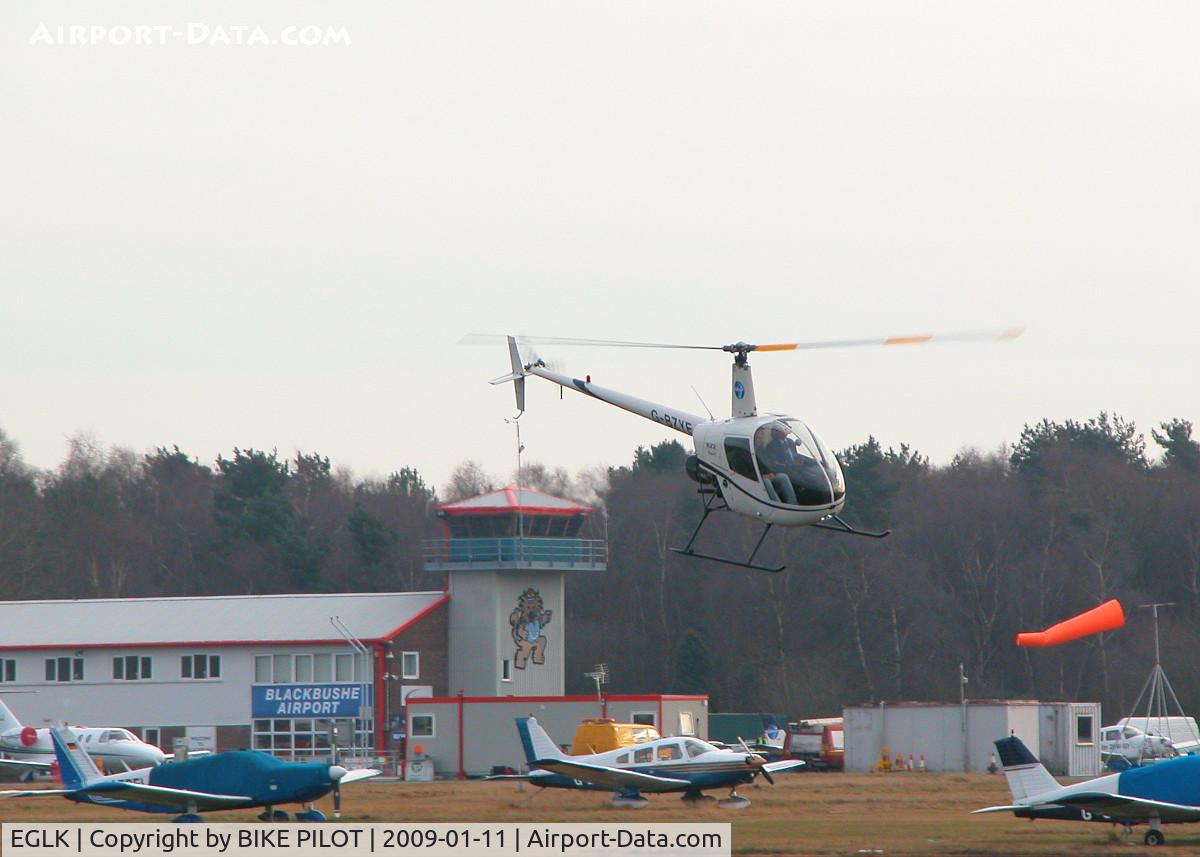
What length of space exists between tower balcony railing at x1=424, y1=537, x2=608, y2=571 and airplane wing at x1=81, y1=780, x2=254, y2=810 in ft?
101

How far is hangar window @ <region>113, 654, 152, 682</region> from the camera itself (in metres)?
56.7

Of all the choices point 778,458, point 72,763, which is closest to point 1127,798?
point 778,458

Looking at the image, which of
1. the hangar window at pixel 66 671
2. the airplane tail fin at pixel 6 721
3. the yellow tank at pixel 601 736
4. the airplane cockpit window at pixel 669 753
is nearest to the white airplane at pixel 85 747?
the airplane tail fin at pixel 6 721

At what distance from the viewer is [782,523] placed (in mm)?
24750

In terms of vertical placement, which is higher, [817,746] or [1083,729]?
[1083,729]

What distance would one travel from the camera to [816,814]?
31703 mm

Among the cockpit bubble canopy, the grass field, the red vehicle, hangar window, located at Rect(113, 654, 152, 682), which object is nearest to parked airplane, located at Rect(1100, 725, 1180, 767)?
the red vehicle

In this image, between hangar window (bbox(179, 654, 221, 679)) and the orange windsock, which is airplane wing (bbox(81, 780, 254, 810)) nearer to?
the orange windsock

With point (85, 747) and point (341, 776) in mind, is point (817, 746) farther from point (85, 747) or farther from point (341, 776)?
point (341, 776)

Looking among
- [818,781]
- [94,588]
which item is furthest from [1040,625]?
[94,588]

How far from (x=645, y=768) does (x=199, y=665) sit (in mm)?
27392

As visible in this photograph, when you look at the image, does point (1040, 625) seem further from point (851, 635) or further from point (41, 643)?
point (41, 643)

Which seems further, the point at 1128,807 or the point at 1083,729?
the point at 1083,729

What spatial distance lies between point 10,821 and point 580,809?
916cm
